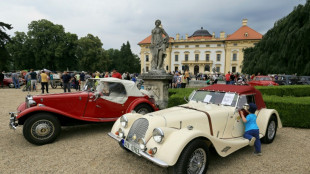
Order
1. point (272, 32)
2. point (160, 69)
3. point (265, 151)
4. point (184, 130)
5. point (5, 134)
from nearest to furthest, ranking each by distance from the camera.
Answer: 1. point (184, 130)
2. point (265, 151)
3. point (5, 134)
4. point (160, 69)
5. point (272, 32)

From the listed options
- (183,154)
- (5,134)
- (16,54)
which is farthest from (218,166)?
(16,54)

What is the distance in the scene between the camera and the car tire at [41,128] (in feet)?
13.7

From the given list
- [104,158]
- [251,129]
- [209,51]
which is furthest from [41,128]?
[209,51]

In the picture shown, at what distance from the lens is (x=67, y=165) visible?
134 inches

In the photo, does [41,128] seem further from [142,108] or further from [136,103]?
[142,108]

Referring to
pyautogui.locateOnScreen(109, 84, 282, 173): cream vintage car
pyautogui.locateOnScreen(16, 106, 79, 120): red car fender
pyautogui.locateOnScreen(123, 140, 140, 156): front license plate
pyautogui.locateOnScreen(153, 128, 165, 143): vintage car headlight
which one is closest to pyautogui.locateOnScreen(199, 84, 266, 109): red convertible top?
pyautogui.locateOnScreen(109, 84, 282, 173): cream vintage car

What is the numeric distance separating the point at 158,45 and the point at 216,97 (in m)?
5.16

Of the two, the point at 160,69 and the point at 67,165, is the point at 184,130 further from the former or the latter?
the point at 160,69

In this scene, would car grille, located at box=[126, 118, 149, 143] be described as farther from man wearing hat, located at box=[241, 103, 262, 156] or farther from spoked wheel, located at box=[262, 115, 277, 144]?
spoked wheel, located at box=[262, 115, 277, 144]

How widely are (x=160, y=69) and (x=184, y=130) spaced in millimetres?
5946

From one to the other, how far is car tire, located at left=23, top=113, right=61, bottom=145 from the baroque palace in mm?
50972

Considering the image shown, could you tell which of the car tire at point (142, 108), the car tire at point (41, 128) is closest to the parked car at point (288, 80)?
the car tire at point (142, 108)

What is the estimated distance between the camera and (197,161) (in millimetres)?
2969

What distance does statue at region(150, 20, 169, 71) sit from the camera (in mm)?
8664
